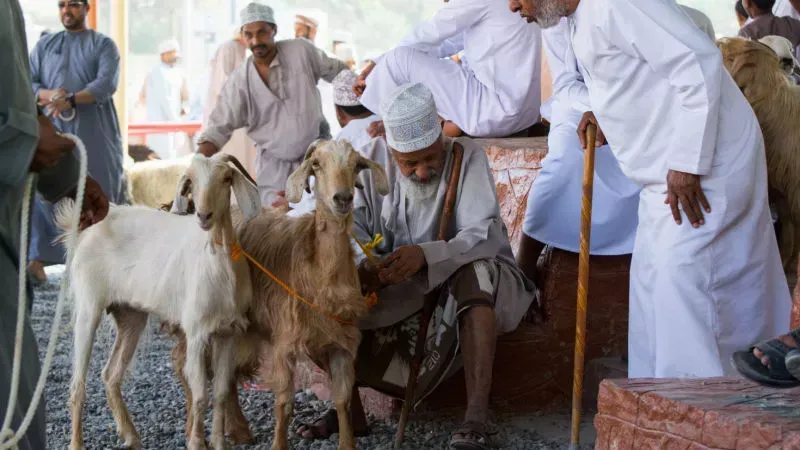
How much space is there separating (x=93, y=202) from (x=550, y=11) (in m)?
2.24

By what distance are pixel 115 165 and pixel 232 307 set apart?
238 inches

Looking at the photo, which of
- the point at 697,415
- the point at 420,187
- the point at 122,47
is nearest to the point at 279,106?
the point at 420,187

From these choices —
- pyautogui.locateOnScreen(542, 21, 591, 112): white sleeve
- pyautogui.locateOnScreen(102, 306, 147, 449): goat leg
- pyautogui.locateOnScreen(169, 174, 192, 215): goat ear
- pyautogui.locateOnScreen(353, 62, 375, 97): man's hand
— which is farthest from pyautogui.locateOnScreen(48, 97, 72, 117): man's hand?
pyautogui.locateOnScreen(542, 21, 591, 112): white sleeve

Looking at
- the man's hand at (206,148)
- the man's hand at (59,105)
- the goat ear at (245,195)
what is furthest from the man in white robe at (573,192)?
the man's hand at (59,105)

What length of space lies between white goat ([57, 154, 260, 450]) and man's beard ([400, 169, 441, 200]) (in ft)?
3.05

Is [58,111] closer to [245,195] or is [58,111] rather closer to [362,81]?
[362,81]

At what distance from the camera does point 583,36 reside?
15.2 feet

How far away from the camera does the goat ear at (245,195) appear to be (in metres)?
4.80

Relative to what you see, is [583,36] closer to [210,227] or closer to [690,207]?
[690,207]

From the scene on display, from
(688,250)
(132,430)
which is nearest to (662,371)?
(688,250)

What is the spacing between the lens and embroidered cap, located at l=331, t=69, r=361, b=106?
7652 mm

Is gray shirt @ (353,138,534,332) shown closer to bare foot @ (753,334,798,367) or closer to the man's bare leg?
the man's bare leg

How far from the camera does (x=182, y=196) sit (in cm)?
496

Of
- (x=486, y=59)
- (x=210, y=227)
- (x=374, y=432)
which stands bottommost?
(x=374, y=432)
